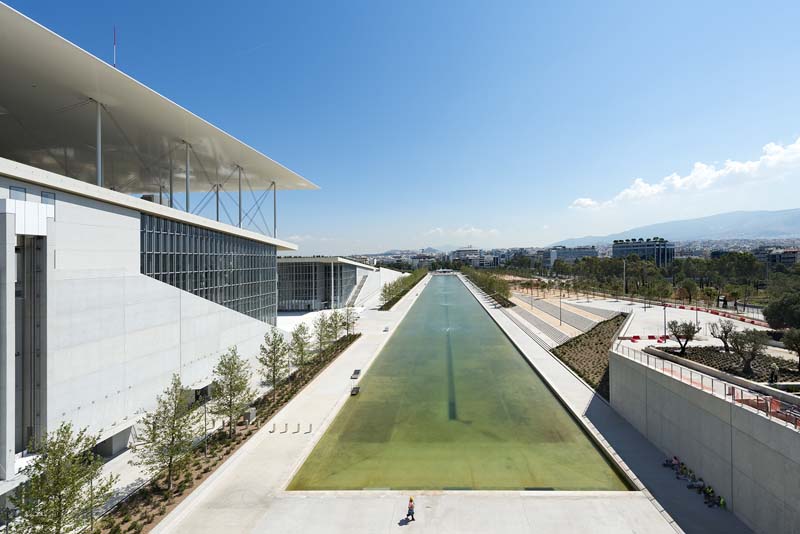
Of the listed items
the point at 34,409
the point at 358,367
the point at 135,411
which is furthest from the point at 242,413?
the point at 358,367

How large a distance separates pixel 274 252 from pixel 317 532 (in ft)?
A: 81.6

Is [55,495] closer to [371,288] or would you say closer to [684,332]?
[684,332]

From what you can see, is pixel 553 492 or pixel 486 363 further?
pixel 486 363

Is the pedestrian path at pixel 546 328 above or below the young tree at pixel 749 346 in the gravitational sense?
below

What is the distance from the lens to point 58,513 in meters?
9.78

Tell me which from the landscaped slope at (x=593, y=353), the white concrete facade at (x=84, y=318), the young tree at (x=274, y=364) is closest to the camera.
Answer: the white concrete facade at (x=84, y=318)

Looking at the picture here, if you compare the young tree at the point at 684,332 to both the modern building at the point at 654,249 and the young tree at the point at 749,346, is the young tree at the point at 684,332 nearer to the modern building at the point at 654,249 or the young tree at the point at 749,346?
the young tree at the point at 749,346

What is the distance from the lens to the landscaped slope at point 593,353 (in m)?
25.0

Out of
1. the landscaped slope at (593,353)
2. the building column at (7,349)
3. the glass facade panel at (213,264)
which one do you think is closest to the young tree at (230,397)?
the glass facade panel at (213,264)

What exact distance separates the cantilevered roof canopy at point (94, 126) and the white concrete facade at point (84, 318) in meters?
5.02

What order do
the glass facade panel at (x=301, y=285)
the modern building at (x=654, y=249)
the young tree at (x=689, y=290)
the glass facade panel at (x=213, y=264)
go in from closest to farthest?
the glass facade panel at (x=213, y=264)
the glass facade panel at (x=301, y=285)
the young tree at (x=689, y=290)
the modern building at (x=654, y=249)

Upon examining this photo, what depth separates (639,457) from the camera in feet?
51.5

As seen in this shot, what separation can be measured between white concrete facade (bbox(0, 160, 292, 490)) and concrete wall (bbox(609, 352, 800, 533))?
21.2 m

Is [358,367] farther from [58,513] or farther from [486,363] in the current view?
[58,513]
